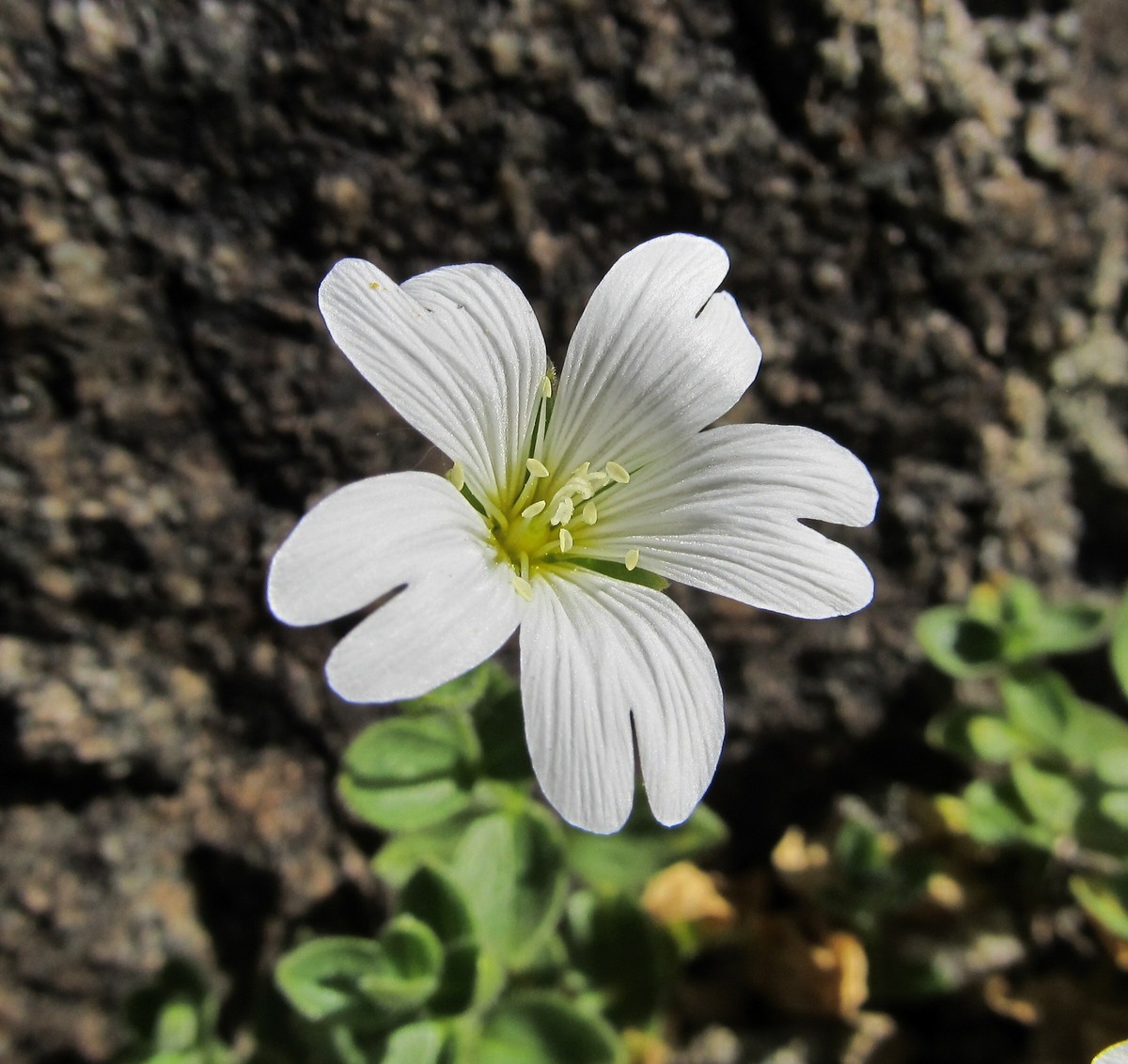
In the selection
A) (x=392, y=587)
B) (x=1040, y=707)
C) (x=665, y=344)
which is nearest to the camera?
(x=392, y=587)

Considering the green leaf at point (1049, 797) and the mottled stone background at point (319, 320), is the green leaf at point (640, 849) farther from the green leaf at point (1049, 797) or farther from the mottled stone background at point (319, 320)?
the green leaf at point (1049, 797)

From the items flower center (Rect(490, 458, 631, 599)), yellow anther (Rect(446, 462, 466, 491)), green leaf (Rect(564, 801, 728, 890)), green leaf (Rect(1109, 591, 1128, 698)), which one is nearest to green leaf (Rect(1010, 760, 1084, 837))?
green leaf (Rect(1109, 591, 1128, 698))

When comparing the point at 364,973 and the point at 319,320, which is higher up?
the point at 319,320

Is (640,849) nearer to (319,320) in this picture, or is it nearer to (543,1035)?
(543,1035)

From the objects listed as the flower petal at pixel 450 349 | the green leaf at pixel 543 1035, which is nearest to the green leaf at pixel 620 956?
the green leaf at pixel 543 1035

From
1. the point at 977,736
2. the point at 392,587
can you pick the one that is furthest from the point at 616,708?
the point at 977,736

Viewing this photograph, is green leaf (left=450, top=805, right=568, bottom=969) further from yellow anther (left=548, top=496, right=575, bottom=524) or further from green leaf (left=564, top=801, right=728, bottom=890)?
yellow anther (left=548, top=496, right=575, bottom=524)

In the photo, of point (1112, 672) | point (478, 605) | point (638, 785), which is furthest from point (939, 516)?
point (478, 605)
